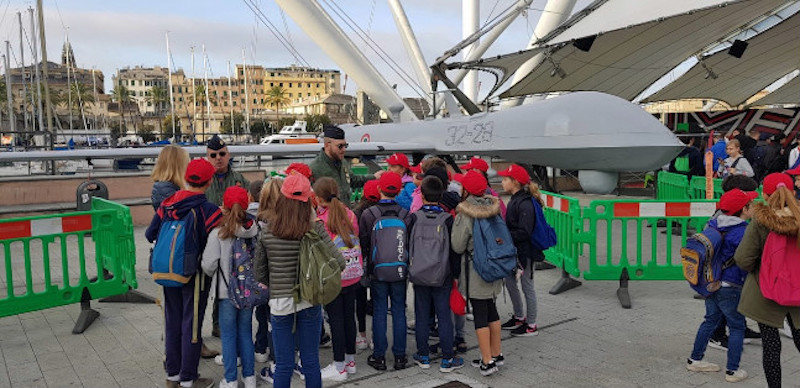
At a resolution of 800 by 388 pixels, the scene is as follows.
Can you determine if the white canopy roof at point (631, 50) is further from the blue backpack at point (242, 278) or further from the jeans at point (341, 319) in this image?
the blue backpack at point (242, 278)

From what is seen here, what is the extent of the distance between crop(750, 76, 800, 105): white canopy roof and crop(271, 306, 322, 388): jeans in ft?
95.6

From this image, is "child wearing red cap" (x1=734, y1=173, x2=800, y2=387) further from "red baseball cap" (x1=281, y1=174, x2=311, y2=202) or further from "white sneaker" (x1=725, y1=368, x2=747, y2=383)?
"red baseball cap" (x1=281, y1=174, x2=311, y2=202)

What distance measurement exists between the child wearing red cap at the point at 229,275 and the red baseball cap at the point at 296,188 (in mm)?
559

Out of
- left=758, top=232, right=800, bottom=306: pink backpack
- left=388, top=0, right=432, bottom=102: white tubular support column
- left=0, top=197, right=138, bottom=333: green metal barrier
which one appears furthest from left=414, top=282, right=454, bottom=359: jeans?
left=388, top=0, right=432, bottom=102: white tubular support column

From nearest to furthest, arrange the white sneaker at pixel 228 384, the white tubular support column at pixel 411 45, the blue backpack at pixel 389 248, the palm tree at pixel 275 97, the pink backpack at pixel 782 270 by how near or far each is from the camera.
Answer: the pink backpack at pixel 782 270 < the white sneaker at pixel 228 384 < the blue backpack at pixel 389 248 < the white tubular support column at pixel 411 45 < the palm tree at pixel 275 97

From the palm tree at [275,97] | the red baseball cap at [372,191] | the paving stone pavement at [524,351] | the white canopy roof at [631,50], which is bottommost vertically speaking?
the paving stone pavement at [524,351]

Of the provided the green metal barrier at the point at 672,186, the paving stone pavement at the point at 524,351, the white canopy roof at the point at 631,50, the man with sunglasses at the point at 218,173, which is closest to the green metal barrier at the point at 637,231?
the paving stone pavement at the point at 524,351

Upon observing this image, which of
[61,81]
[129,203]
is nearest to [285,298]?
[129,203]

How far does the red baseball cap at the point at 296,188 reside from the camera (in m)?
3.88

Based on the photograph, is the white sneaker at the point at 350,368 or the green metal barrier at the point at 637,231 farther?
the green metal barrier at the point at 637,231

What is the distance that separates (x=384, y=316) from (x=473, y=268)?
0.95 meters

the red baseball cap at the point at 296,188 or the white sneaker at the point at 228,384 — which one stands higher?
the red baseball cap at the point at 296,188

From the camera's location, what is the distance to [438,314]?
201 inches

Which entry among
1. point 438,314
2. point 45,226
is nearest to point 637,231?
point 438,314
